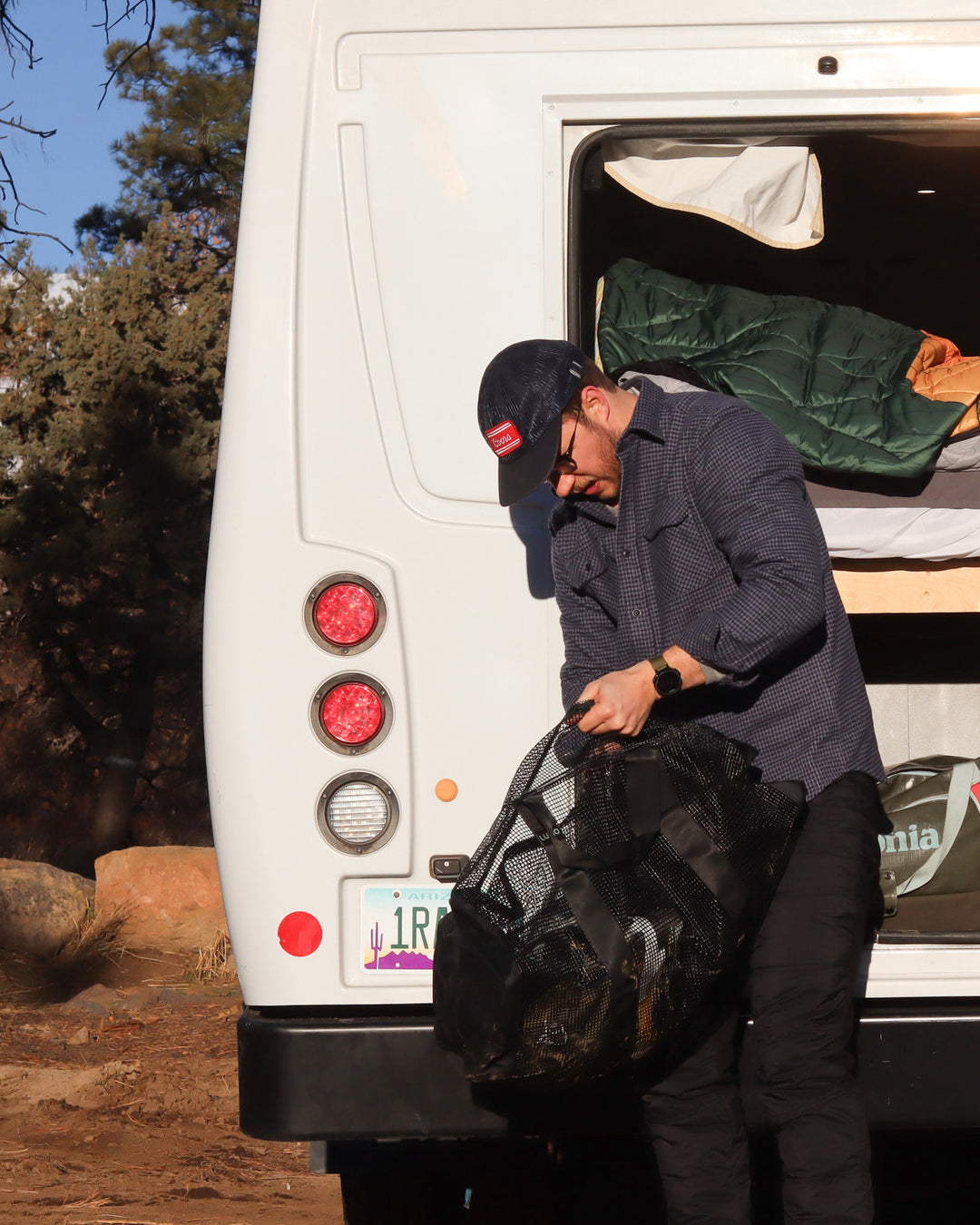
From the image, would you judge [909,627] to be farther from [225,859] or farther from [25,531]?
[25,531]

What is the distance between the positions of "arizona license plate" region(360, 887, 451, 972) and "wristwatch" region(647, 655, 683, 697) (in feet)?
2.15

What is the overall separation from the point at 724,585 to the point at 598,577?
0.25 m

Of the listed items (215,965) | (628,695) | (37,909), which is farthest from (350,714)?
(37,909)

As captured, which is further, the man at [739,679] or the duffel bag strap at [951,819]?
the duffel bag strap at [951,819]

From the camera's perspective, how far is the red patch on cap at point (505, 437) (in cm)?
244

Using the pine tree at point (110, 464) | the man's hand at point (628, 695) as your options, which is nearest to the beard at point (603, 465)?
the man's hand at point (628, 695)

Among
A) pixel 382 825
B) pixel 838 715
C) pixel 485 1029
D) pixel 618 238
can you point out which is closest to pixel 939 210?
pixel 618 238

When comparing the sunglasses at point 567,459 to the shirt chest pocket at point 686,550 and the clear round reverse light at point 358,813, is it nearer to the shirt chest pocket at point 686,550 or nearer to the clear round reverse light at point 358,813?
the shirt chest pocket at point 686,550

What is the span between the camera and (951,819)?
330 cm

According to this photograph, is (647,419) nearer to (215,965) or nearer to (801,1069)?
(801,1069)

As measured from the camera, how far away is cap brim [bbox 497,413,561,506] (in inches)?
95.5

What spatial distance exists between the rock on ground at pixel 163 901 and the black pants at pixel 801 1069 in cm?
552

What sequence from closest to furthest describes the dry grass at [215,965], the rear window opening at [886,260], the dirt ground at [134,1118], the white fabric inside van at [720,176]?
the white fabric inside van at [720,176], the dirt ground at [134,1118], the rear window opening at [886,260], the dry grass at [215,965]

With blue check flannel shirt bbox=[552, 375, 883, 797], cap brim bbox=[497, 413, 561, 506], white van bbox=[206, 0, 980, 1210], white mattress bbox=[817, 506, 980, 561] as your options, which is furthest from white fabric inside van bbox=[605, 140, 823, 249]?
cap brim bbox=[497, 413, 561, 506]
